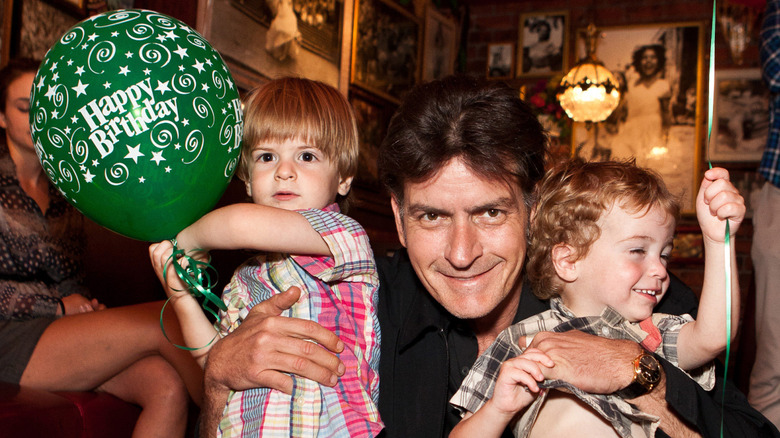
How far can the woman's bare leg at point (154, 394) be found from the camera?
2012mm

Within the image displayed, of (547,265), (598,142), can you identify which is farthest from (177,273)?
(598,142)

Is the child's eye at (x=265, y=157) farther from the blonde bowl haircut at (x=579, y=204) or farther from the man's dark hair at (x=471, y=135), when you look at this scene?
the blonde bowl haircut at (x=579, y=204)

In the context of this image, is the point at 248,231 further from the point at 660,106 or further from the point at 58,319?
the point at 660,106

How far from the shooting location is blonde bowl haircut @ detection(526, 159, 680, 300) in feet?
5.42

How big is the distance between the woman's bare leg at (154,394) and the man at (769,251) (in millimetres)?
2227

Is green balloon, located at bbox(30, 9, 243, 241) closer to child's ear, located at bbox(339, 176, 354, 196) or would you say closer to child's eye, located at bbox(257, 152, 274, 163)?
child's eye, located at bbox(257, 152, 274, 163)

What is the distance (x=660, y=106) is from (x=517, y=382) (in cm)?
537

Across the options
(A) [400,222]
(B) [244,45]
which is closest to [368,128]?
(B) [244,45]

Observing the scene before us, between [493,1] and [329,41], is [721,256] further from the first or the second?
[493,1]

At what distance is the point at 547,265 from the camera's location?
1758 millimetres

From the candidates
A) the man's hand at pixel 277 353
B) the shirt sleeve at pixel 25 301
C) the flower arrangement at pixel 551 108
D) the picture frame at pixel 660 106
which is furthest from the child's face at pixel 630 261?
the picture frame at pixel 660 106

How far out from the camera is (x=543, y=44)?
21.9 feet

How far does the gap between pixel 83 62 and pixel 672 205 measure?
137cm

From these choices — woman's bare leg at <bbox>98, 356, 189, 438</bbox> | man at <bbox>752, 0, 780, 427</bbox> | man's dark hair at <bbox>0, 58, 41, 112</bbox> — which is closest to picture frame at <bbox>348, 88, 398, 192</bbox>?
man's dark hair at <bbox>0, 58, 41, 112</bbox>
